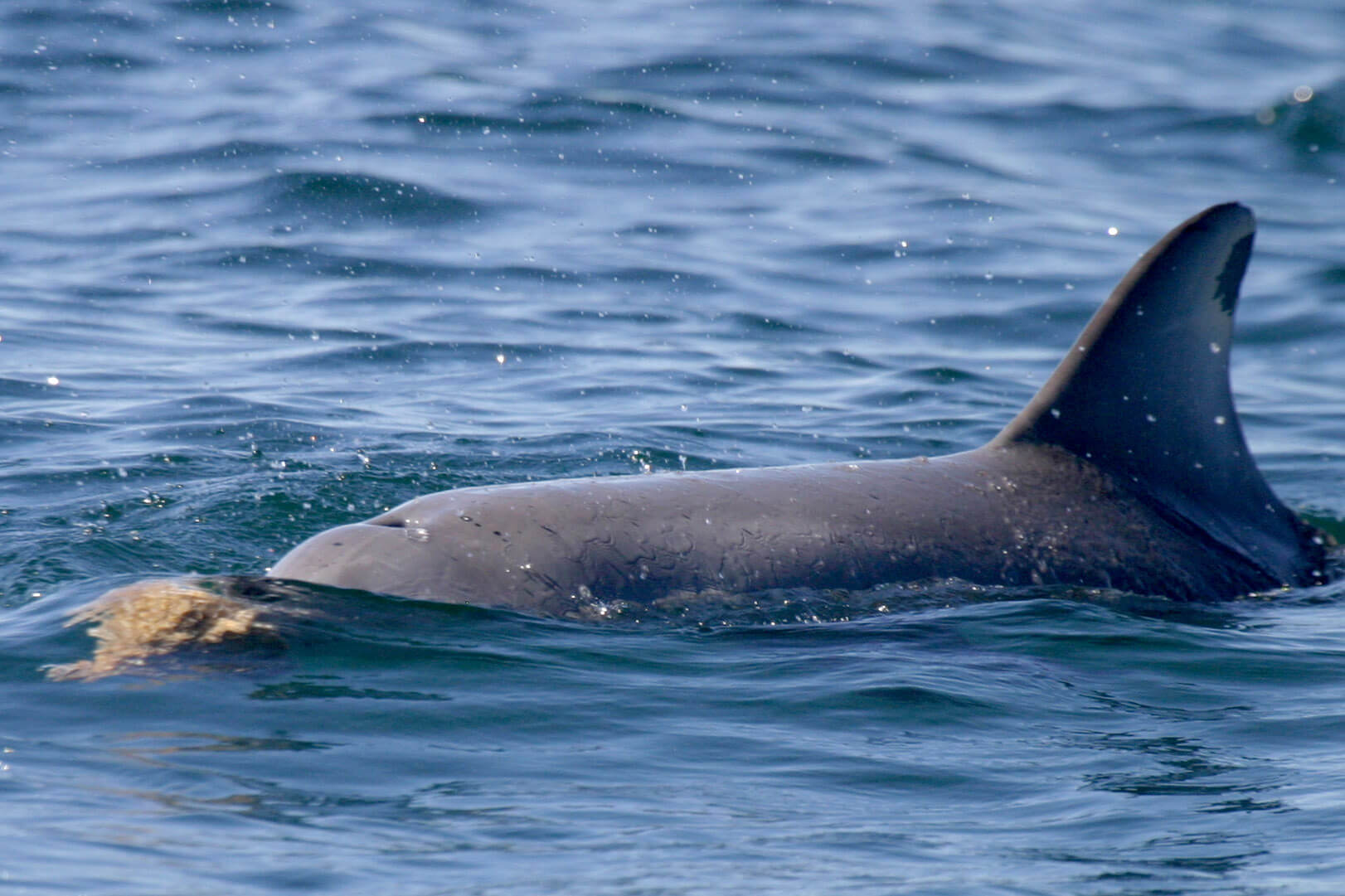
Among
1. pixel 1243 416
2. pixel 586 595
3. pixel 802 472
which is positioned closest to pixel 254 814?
pixel 586 595

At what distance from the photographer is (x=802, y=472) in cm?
672

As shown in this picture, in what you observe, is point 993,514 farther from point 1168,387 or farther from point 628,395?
point 628,395

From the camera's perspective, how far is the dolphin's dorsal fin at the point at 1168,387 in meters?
7.16

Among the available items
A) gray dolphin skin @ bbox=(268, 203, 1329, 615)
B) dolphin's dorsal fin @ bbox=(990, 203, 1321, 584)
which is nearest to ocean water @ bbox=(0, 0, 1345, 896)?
gray dolphin skin @ bbox=(268, 203, 1329, 615)

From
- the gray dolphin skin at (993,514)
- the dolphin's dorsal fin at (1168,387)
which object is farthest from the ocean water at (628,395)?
the dolphin's dorsal fin at (1168,387)

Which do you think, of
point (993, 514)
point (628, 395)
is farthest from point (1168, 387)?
point (628, 395)

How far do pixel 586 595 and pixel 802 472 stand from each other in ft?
3.91

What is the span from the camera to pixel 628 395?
1185 centimetres

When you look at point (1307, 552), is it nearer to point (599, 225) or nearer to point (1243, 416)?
point (1243, 416)

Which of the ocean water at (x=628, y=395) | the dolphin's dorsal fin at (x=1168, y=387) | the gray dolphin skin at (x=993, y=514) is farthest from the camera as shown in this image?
the dolphin's dorsal fin at (x=1168, y=387)

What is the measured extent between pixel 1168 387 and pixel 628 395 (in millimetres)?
5102

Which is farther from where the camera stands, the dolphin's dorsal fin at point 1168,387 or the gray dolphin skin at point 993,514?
the dolphin's dorsal fin at point 1168,387

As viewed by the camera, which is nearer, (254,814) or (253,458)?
(254,814)

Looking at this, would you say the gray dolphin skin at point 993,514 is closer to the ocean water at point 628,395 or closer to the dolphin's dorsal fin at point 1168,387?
the dolphin's dorsal fin at point 1168,387
